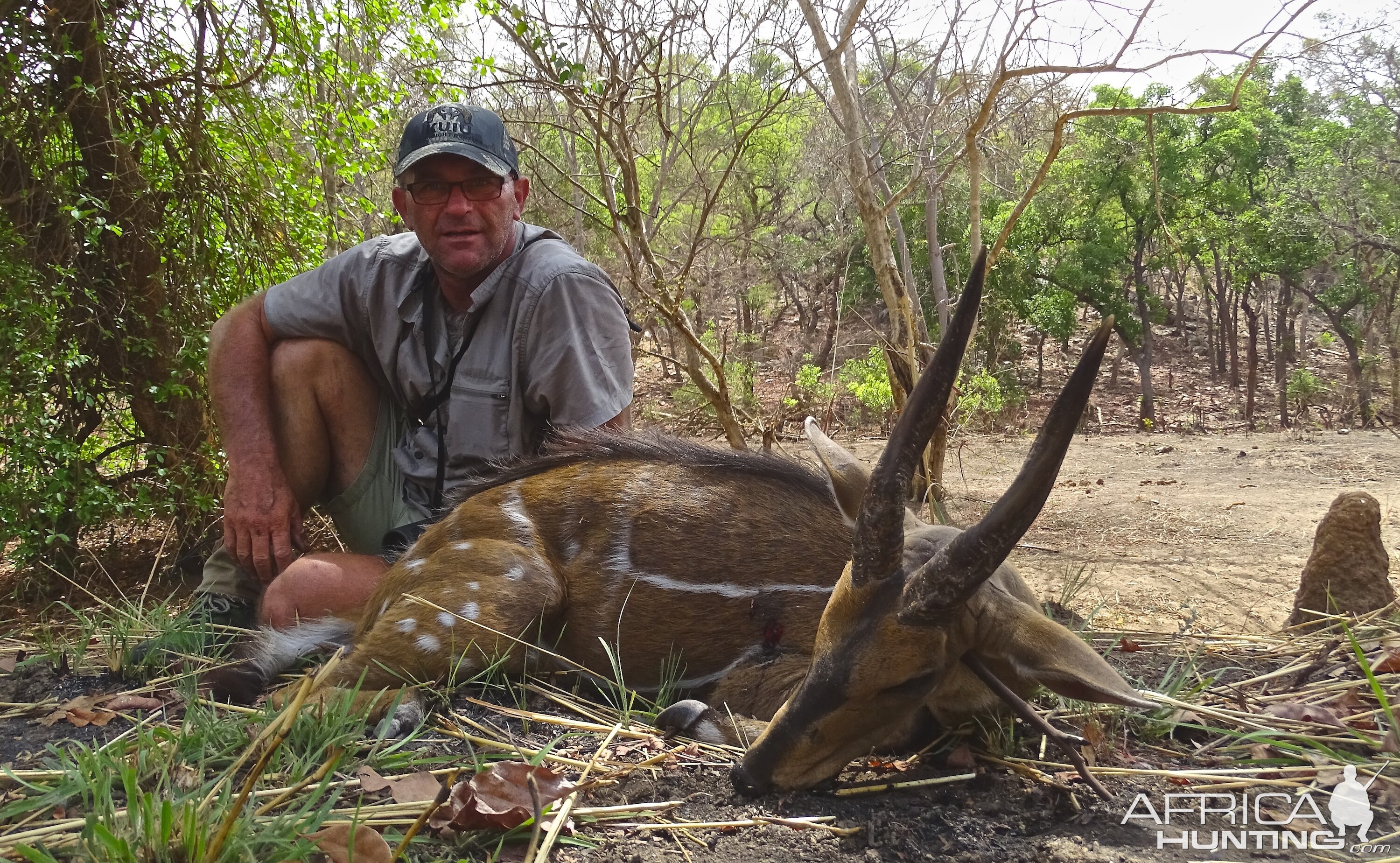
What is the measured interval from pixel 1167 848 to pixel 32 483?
524 cm

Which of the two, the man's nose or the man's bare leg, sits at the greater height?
the man's nose

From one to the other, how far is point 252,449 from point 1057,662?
3.19 metres

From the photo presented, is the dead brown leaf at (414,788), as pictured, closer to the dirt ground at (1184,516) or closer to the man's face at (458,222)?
the man's face at (458,222)

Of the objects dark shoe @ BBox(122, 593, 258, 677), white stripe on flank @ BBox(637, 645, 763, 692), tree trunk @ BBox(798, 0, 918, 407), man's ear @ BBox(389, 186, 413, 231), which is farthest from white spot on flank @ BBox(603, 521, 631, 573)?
tree trunk @ BBox(798, 0, 918, 407)

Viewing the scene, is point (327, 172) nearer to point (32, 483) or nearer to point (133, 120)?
point (133, 120)

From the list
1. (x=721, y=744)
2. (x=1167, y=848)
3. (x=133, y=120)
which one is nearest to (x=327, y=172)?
(x=133, y=120)

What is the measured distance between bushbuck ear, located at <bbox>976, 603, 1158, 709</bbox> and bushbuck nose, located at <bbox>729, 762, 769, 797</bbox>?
2.19 feet

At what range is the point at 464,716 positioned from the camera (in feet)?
8.91

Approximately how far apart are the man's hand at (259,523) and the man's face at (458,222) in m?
1.12

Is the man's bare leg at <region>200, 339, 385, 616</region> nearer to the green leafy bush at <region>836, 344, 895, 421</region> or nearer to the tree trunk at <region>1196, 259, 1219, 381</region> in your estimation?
the green leafy bush at <region>836, 344, 895, 421</region>

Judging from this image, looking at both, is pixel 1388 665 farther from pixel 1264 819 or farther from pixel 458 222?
pixel 458 222

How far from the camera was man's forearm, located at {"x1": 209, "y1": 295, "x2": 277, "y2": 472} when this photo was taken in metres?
4.03

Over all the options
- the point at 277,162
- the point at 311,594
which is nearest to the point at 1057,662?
the point at 311,594

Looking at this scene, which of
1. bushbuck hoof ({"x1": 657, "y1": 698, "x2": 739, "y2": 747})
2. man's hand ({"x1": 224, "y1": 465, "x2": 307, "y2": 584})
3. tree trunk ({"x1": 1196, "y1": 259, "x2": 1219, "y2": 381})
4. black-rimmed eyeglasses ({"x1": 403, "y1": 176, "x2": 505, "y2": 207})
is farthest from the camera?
tree trunk ({"x1": 1196, "y1": 259, "x2": 1219, "y2": 381})
